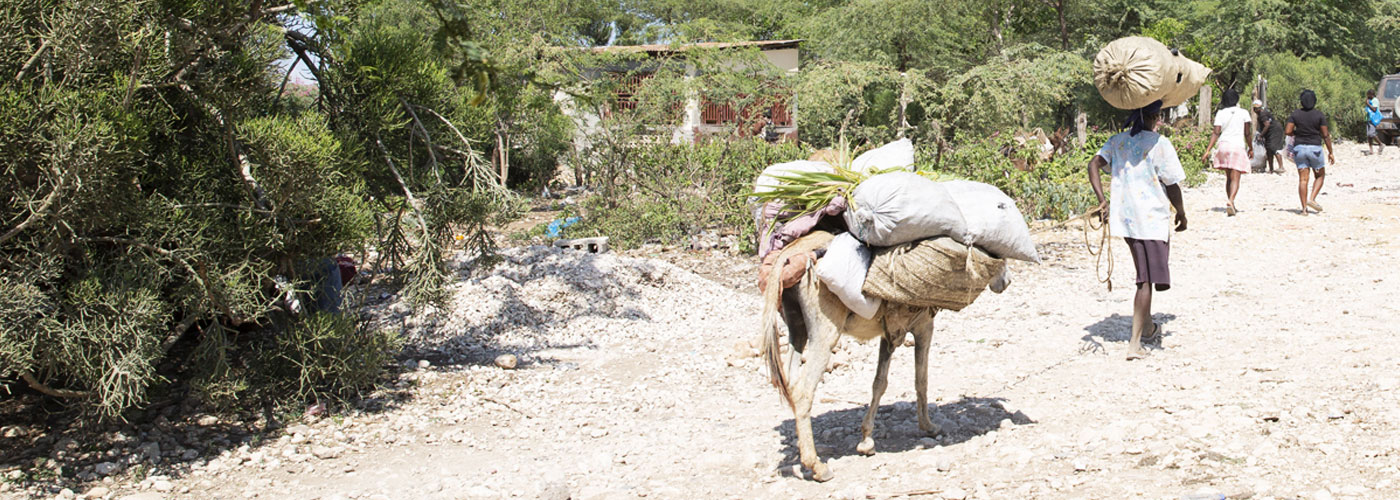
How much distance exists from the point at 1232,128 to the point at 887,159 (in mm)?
9480

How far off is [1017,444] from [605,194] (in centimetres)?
772

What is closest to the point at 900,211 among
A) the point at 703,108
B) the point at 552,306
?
the point at 552,306

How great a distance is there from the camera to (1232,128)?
41.1 feet

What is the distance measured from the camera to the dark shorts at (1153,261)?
6.09m

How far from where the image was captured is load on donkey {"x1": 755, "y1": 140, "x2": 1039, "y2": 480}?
4371 mm

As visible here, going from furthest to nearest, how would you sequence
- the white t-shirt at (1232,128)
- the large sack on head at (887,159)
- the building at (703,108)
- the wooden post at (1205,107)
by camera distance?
the wooden post at (1205,107) < the building at (703,108) < the white t-shirt at (1232,128) < the large sack on head at (887,159)

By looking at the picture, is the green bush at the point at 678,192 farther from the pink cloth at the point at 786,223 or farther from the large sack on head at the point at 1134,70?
the pink cloth at the point at 786,223

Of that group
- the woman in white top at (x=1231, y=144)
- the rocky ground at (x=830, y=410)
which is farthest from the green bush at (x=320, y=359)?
the woman in white top at (x=1231, y=144)

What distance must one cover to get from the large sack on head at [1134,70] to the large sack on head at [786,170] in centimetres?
210

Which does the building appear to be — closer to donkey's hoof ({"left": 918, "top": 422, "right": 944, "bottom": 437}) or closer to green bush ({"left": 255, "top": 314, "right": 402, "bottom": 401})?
green bush ({"left": 255, "top": 314, "right": 402, "bottom": 401})

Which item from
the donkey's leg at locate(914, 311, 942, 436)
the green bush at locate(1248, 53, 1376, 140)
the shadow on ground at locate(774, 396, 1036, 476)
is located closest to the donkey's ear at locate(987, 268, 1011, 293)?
the donkey's leg at locate(914, 311, 942, 436)

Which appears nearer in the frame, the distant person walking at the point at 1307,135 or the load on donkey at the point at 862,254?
the load on donkey at the point at 862,254

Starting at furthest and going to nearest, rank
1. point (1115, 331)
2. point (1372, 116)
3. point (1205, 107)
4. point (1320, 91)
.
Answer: point (1320, 91) → point (1205, 107) → point (1372, 116) → point (1115, 331)

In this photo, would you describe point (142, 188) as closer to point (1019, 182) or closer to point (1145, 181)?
point (1145, 181)
